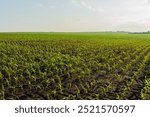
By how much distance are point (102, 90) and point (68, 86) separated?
1328 mm

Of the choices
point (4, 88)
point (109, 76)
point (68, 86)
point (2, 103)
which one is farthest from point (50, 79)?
point (2, 103)

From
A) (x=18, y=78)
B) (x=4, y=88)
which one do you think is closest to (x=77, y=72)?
(x=18, y=78)

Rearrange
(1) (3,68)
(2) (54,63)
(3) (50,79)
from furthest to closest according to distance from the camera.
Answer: (2) (54,63) → (1) (3,68) → (3) (50,79)

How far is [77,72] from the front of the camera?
1323cm

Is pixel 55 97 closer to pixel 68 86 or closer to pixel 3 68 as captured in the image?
pixel 68 86

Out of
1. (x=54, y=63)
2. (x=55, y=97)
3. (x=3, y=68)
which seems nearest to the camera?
(x=55, y=97)

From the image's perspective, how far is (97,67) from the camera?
1464 cm

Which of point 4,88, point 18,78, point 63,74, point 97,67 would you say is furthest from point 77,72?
point 4,88

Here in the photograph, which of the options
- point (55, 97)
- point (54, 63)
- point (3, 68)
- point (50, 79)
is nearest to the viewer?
point (55, 97)

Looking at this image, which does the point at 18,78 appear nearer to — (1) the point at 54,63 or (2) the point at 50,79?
(2) the point at 50,79

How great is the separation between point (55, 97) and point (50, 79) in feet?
6.73

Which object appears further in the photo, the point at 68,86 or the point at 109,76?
the point at 109,76

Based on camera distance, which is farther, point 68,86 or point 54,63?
point 54,63

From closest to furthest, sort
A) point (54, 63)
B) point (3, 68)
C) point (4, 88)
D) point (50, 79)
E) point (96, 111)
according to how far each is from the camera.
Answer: point (96, 111), point (4, 88), point (50, 79), point (3, 68), point (54, 63)
